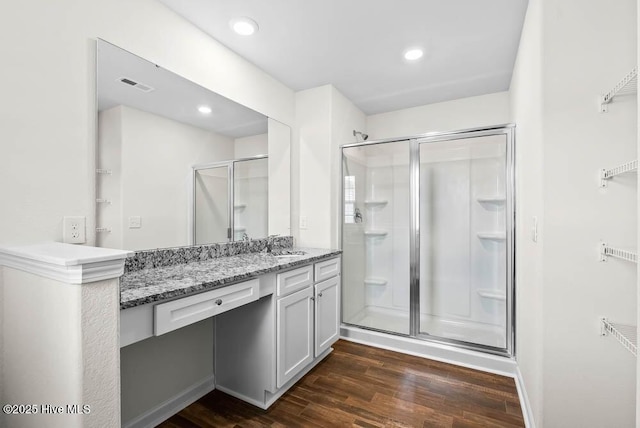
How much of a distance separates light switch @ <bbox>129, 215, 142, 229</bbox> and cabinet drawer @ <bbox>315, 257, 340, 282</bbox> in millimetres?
1222

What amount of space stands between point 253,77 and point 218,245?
4.59 feet

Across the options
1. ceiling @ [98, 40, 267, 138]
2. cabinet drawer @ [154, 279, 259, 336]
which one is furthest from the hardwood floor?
ceiling @ [98, 40, 267, 138]

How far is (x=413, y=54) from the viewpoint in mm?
2316

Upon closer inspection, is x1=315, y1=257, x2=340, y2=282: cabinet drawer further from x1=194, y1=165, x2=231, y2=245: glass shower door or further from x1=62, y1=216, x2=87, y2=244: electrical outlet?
x1=62, y1=216, x2=87, y2=244: electrical outlet

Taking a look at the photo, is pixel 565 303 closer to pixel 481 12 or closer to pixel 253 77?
pixel 481 12

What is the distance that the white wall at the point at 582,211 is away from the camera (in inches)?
49.1

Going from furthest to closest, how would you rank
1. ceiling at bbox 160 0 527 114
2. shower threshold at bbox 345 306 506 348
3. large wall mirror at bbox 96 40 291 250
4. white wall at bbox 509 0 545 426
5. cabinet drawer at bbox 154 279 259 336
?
1. shower threshold at bbox 345 306 506 348
2. ceiling at bbox 160 0 527 114
3. large wall mirror at bbox 96 40 291 250
4. white wall at bbox 509 0 545 426
5. cabinet drawer at bbox 154 279 259 336

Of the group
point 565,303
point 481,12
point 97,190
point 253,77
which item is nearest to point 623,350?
point 565,303

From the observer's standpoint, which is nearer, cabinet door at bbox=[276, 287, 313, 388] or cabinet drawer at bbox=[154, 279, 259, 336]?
cabinet drawer at bbox=[154, 279, 259, 336]

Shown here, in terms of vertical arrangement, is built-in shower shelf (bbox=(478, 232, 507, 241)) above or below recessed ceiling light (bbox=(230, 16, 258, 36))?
below

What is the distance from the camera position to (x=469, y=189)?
110 inches

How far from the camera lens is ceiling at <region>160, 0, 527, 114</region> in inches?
70.7

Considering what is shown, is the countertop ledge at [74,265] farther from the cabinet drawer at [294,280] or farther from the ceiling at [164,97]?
the cabinet drawer at [294,280]

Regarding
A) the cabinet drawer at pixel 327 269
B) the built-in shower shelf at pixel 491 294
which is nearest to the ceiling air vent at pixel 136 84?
the cabinet drawer at pixel 327 269
